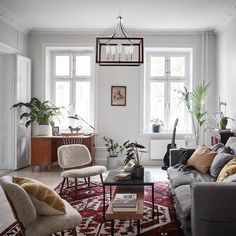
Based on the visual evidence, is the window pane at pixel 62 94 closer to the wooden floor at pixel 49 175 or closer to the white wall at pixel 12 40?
the white wall at pixel 12 40

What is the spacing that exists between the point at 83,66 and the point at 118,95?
1.12 metres

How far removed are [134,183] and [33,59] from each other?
458 centimetres

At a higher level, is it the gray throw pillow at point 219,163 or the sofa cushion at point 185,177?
the gray throw pillow at point 219,163

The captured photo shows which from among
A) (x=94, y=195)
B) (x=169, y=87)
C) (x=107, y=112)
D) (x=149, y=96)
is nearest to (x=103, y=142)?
(x=107, y=112)

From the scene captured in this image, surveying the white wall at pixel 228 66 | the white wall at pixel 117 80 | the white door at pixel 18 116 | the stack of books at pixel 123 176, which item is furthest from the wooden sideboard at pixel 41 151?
the white wall at pixel 228 66

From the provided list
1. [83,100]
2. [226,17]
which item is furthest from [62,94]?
[226,17]

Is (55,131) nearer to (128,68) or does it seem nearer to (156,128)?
(128,68)

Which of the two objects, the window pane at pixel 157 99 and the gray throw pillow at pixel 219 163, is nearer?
the gray throw pillow at pixel 219 163

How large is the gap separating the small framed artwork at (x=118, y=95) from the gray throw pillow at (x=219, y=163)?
3395 mm

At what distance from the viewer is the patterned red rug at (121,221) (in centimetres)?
328

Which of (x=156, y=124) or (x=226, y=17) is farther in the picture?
(x=156, y=124)

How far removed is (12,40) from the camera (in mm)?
6340

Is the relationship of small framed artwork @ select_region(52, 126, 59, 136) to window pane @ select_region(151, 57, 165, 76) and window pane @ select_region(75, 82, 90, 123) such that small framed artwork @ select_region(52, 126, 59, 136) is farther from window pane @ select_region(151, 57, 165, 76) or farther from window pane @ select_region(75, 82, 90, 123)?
window pane @ select_region(151, 57, 165, 76)

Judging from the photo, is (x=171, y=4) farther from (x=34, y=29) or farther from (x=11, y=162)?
(x=11, y=162)
